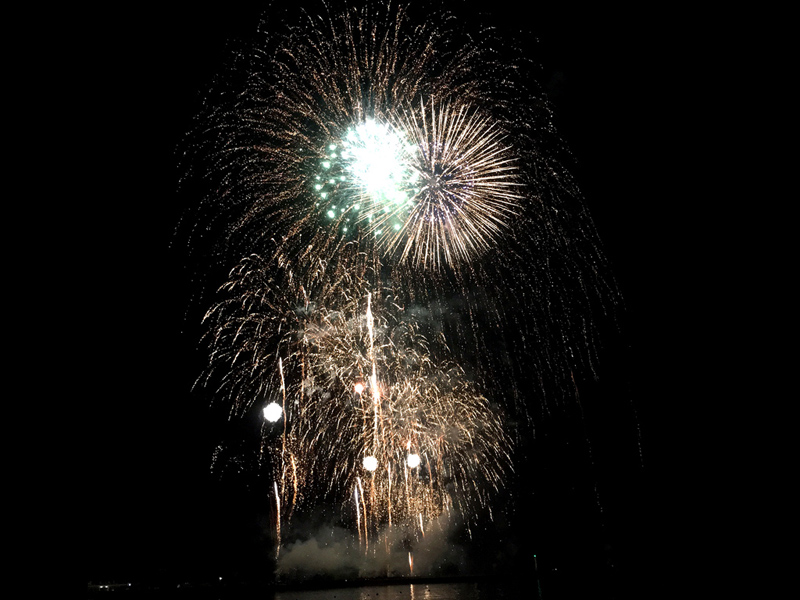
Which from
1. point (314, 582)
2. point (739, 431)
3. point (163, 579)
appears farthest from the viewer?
point (314, 582)

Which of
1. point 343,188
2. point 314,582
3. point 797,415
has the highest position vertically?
point 343,188

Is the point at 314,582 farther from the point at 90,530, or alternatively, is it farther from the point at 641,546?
the point at 90,530

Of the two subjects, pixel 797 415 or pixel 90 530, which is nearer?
pixel 90 530

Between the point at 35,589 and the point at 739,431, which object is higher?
Result: the point at 739,431

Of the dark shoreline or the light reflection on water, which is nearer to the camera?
the light reflection on water

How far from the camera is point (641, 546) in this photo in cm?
4109

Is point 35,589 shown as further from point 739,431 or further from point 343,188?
point 739,431

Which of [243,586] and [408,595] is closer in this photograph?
[408,595]

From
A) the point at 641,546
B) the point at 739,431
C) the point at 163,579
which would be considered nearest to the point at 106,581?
the point at 163,579

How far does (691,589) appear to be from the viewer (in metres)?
26.2

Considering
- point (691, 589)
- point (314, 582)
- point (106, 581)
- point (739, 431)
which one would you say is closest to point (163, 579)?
point (106, 581)

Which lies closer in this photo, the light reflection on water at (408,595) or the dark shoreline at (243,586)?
the light reflection on water at (408,595)

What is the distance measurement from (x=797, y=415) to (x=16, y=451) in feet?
75.6

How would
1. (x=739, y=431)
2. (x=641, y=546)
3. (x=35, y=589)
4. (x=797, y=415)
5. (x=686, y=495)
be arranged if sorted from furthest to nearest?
(x=641, y=546), (x=686, y=495), (x=739, y=431), (x=797, y=415), (x=35, y=589)
